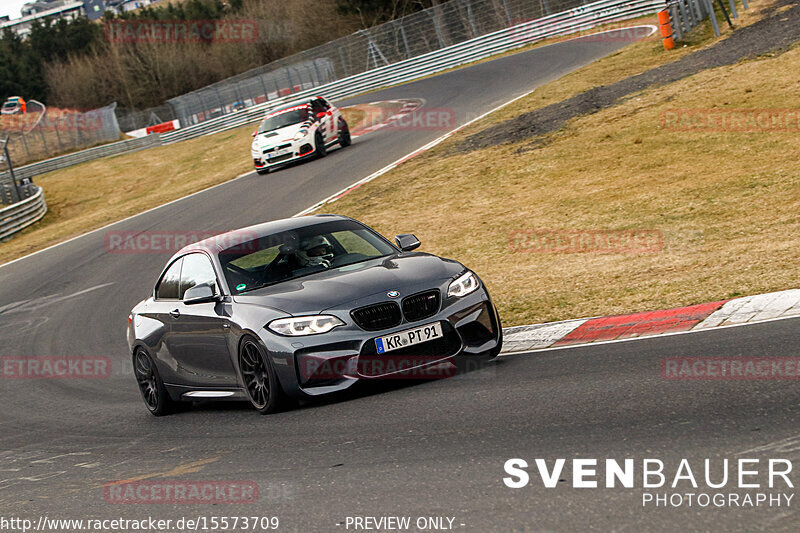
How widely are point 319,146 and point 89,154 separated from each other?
31.2 m

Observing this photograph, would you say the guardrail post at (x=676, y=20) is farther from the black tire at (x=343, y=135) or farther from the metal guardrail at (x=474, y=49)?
the metal guardrail at (x=474, y=49)

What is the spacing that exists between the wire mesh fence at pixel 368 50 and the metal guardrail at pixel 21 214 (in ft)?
70.2

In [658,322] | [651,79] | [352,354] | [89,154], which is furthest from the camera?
[89,154]

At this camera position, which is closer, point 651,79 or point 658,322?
point 658,322

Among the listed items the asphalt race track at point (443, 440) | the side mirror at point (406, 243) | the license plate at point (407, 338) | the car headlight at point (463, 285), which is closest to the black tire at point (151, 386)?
the asphalt race track at point (443, 440)

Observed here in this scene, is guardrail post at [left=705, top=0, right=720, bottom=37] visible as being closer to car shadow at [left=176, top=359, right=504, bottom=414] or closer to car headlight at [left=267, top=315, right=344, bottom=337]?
car shadow at [left=176, top=359, right=504, bottom=414]

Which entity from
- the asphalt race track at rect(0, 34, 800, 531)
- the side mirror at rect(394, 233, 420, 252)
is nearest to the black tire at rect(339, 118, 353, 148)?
the asphalt race track at rect(0, 34, 800, 531)

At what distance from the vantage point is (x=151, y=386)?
957 cm

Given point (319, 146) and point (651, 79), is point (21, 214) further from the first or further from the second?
point (651, 79)

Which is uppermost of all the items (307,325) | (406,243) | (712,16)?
(712,16)

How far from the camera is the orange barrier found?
2844 cm

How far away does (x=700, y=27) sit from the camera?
98.5 ft

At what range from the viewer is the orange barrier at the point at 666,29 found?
93.3 feet

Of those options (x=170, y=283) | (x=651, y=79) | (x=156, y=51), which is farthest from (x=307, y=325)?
(x=156, y=51)
